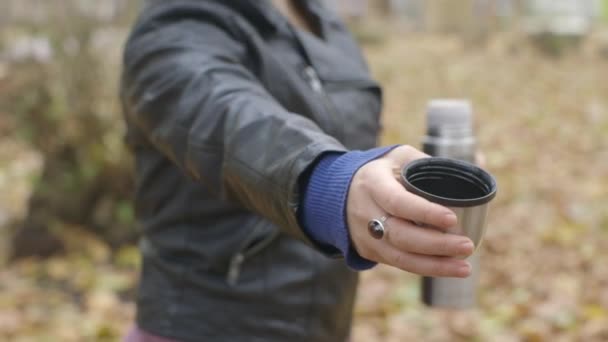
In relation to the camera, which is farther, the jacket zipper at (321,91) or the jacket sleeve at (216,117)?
the jacket zipper at (321,91)

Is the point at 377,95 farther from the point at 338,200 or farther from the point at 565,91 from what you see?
the point at 565,91

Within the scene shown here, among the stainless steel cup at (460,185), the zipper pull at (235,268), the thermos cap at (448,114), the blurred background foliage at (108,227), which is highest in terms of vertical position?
the stainless steel cup at (460,185)

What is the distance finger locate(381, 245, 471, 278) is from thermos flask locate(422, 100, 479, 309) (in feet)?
2.11

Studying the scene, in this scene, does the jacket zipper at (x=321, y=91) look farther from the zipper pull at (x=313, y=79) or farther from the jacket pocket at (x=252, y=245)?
the jacket pocket at (x=252, y=245)

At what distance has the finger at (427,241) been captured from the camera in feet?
2.31

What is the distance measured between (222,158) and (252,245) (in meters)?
0.26

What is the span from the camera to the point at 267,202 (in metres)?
0.89

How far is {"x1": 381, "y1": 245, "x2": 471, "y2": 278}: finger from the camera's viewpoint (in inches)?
28.3

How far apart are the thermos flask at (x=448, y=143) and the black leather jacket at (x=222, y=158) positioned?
0.36ft

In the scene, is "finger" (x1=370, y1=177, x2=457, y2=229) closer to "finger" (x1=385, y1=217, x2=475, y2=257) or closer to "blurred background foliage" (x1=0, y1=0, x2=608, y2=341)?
"finger" (x1=385, y1=217, x2=475, y2=257)

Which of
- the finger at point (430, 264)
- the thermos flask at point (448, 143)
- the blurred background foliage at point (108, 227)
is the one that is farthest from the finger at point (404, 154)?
the blurred background foliage at point (108, 227)

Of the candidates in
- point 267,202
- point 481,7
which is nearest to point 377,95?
point 267,202

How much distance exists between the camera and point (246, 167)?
91 cm

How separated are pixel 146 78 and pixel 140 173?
0.26m
